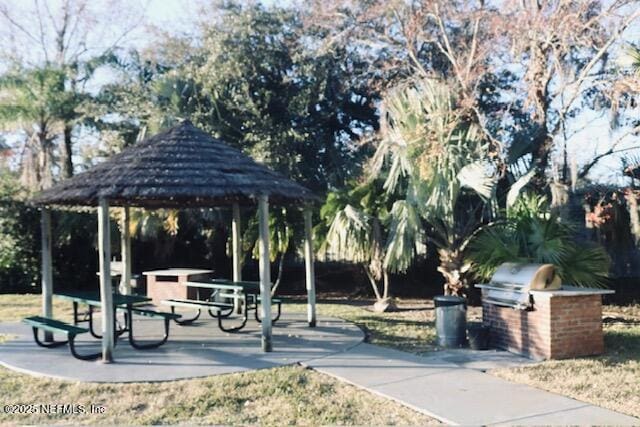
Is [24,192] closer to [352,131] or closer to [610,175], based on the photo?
[352,131]

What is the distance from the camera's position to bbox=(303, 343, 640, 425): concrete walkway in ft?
16.7

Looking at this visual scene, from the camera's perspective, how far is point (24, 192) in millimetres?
17562

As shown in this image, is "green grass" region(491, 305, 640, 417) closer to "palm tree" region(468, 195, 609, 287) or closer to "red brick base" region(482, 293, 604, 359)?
"red brick base" region(482, 293, 604, 359)

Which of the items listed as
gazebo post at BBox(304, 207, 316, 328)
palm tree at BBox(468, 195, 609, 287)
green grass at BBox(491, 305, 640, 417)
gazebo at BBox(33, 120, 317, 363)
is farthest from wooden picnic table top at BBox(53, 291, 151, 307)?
palm tree at BBox(468, 195, 609, 287)

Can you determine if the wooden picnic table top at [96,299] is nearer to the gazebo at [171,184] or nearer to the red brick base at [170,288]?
the gazebo at [171,184]

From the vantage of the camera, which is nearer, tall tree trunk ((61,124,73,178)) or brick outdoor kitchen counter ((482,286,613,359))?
brick outdoor kitchen counter ((482,286,613,359))

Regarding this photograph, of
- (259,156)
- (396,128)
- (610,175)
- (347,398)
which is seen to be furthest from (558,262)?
(259,156)

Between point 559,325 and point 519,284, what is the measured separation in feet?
2.43

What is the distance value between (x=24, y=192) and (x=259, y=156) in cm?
798

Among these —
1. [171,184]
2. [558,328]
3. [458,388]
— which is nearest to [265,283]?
[171,184]

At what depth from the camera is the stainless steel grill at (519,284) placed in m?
7.68

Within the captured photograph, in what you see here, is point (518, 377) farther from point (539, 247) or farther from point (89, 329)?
point (89, 329)

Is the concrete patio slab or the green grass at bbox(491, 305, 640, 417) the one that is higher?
Result: the concrete patio slab

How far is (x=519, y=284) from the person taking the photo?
25.9 feet
